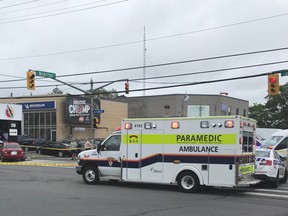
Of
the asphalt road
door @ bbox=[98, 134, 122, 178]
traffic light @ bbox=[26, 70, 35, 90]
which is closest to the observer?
the asphalt road

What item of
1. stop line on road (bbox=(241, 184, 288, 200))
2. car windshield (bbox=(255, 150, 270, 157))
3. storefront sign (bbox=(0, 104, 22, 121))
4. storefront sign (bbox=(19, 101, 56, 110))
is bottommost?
stop line on road (bbox=(241, 184, 288, 200))

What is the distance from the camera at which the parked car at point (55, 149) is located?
124 feet

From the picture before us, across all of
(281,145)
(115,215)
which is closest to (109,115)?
(281,145)

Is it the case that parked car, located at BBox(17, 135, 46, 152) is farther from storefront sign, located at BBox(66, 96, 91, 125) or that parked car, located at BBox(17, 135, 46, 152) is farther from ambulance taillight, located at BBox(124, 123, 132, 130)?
ambulance taillight, located at BBox(124, 123, 132, 130)

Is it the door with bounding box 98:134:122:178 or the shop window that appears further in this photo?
the shop window

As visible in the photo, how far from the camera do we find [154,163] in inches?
563

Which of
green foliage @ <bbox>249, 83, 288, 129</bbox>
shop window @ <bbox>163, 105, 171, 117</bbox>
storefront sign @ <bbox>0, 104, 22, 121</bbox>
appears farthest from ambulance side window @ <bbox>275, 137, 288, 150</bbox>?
green foliage @ <bbox>249, 83, 288, 129</bbox>

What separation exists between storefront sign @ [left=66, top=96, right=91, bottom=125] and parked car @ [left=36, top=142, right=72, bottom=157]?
16.2m

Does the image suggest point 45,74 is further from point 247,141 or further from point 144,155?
point 247,141

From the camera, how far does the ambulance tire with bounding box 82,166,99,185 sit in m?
15.6

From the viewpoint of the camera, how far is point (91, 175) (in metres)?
15.6

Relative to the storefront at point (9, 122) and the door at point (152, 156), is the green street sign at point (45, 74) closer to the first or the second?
the door at point (152, 156)

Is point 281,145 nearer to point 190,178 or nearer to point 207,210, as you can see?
point 190,178

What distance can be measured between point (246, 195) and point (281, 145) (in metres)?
13.9
